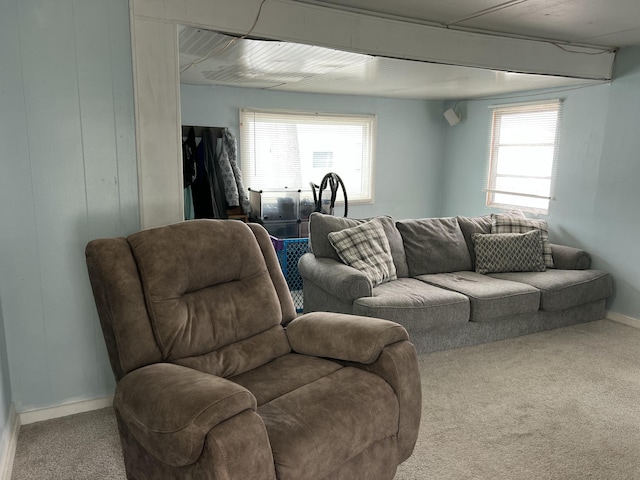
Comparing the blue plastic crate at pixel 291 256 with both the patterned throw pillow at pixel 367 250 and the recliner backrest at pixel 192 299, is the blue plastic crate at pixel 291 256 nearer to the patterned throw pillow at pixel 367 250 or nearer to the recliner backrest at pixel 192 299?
the patterned throw pillow at pixel 367 250

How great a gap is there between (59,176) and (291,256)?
90.4 inches

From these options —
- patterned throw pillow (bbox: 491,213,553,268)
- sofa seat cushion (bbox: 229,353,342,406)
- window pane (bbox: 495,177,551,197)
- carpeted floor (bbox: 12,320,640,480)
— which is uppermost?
window pane (bbox: 495,177,551,197)

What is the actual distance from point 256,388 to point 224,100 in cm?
388

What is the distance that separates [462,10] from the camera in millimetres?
2971

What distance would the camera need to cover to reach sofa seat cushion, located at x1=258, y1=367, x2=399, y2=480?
154cm

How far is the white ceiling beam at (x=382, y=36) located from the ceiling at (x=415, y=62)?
62mm

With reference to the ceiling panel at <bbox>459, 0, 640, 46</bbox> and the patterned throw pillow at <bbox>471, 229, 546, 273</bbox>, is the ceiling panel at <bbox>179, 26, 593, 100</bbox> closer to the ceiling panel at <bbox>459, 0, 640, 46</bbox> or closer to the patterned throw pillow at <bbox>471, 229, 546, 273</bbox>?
the ceiling panel at <bbox>459, 0, 640, 46</bbox>

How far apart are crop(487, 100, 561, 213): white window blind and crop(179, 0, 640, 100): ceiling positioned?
325 mm

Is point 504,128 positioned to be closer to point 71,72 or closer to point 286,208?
point 286,208

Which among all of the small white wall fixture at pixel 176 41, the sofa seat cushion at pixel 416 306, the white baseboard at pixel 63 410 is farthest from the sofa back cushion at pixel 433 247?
the white baseboard at pixel 63 410

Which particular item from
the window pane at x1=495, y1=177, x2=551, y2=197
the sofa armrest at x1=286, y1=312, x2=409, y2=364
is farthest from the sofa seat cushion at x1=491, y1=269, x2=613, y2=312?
the sofa armrest at x1=286, y1=312, x2=409, y2=364

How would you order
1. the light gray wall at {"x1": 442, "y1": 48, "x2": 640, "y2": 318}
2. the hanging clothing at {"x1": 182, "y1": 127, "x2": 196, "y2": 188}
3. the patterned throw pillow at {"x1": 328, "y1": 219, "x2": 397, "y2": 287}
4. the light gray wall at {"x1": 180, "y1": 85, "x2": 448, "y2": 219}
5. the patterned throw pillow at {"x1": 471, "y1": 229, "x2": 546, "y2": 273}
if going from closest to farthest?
1. the patterned throw pillow at {"x1": 328, "y1": 219, "x2": 397, "y2": 287}
2. the light gray wall at {"x1": 442, "y1": 48, "x2": 640, "y2": 318}
3. the patterned throw pillow at {"x1": 471, "y1": 229, "x2": 546, "y2": 273}
4. the hanging clothing at {"x1": 182, "y1": 127, "x2": 196, "y2": 188}
5. the light gray wall at {"x1": 180, "y1": 85, "x2": 448, "y2": 219}

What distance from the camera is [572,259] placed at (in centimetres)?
416

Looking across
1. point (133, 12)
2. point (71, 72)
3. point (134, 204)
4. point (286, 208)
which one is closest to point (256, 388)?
point (134, 204)
